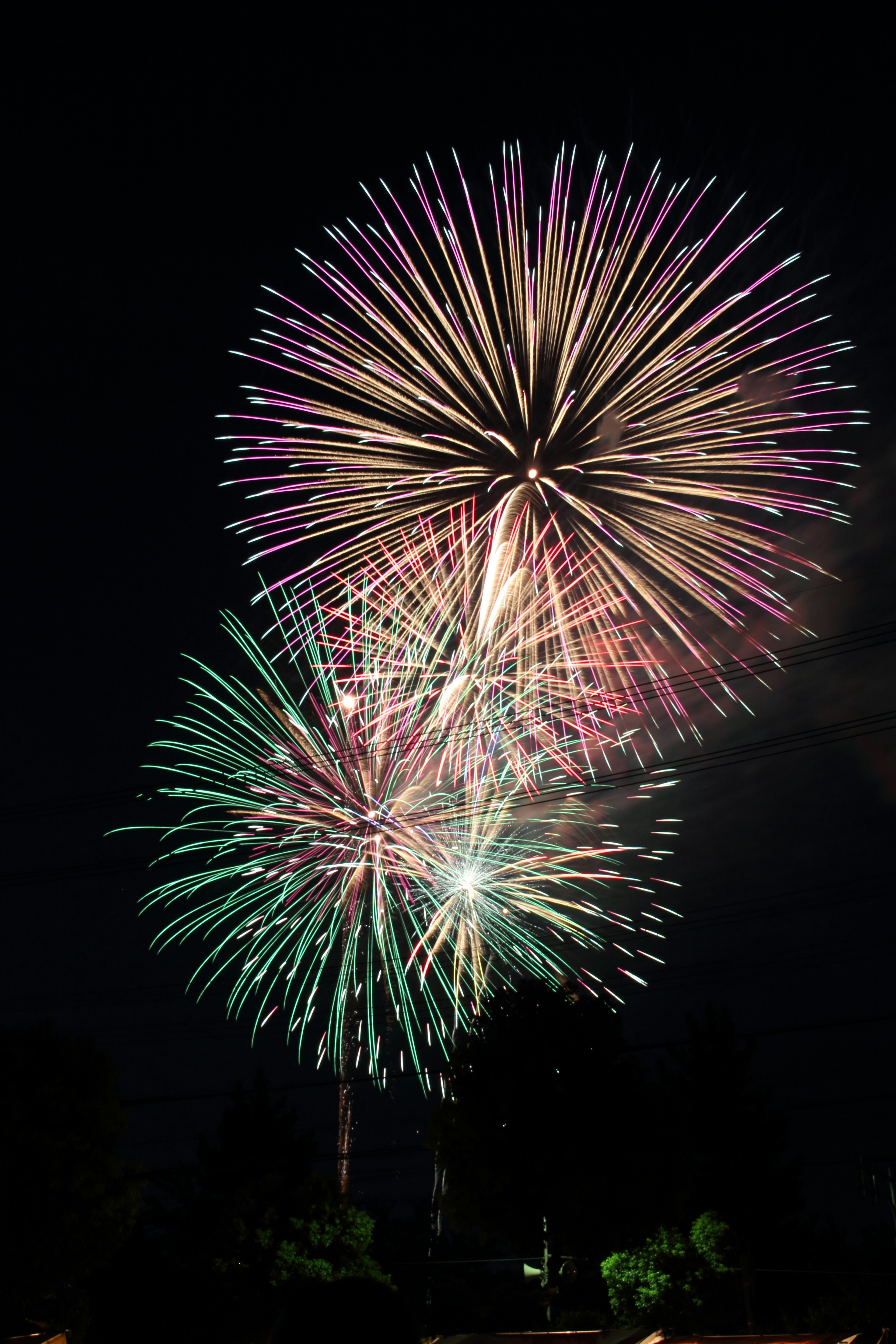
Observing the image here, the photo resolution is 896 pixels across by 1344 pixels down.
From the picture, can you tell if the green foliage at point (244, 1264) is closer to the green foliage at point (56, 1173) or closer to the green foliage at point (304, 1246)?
the green foliage at point (304, 1246)

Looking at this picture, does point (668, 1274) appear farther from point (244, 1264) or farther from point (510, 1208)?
point (244, 1264)

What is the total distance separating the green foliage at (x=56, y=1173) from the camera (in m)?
22.2

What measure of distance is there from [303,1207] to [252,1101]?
1425cm

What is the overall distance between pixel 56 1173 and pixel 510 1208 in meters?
9.85

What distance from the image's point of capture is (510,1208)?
23156 millimetres

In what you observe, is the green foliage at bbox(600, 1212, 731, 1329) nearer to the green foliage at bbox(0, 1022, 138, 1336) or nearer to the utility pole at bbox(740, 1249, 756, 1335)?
the utility pole at bbox(740, 1249, 756, 1335)

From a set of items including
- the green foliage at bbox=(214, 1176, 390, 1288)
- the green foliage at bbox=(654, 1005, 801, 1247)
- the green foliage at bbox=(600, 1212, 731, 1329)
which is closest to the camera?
the green foliage at bbox=(600, 1212, 731, 1329)

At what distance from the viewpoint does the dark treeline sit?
2280cm

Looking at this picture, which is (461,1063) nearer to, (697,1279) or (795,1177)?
(697,1279)

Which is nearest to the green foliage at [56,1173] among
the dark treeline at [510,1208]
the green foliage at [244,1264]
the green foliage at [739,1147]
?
the dark treeline at [510,1208]

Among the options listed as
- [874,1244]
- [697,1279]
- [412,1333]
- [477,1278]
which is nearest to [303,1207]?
[697,1279]

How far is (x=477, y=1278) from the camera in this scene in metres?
51.0

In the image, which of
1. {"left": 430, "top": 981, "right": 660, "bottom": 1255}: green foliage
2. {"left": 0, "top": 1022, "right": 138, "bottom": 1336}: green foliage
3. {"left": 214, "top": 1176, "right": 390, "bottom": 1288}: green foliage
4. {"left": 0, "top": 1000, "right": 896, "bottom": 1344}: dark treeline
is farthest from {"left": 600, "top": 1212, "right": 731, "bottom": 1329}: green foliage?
{"left": 0, "top": 1022, "right": 138, "bottom": 1336}: green foliage

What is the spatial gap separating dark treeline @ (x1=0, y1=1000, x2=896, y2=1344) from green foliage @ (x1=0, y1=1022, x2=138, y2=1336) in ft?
0.13
